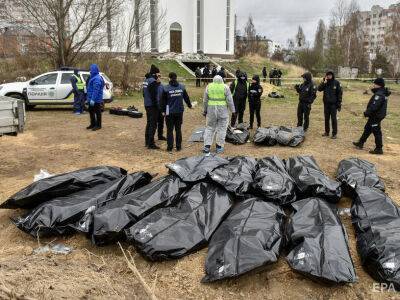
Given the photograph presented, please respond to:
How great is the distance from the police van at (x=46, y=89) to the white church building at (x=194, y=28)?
20.9 m

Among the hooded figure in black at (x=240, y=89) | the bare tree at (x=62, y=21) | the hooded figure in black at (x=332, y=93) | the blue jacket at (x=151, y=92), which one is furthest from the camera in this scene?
the bare tree at (x=62, y=21)

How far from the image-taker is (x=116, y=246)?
4117 mm

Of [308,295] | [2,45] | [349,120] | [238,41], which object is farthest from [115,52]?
[238,41]

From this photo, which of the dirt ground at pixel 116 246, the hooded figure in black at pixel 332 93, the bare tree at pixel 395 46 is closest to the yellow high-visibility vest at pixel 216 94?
the dirt ground at pixel 116 246

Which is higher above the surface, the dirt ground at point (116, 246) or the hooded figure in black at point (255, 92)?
the hooded figure in black at point (255, 92)

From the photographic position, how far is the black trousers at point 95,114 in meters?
9.81

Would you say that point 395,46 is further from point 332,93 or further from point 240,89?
point 332,93

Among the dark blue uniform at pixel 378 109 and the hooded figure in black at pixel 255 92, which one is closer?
the dark blue uniform at pixel 378 109

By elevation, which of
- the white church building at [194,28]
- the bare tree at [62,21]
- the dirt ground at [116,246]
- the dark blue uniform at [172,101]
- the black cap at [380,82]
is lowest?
the dirt ground at [116,246]

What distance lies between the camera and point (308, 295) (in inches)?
133

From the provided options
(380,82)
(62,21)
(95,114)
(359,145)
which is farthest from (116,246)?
(62,21)

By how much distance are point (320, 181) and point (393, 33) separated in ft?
156

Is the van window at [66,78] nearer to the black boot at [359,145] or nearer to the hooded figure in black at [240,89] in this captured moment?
the hooded figure in black at [240,89]

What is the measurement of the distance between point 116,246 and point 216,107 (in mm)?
4066
